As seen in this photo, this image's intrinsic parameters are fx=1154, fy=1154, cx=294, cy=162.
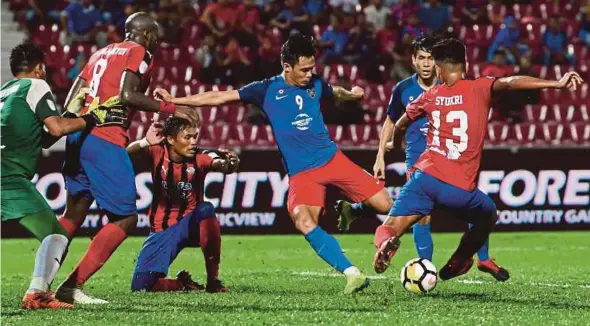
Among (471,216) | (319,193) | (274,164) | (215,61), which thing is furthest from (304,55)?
(215,61)

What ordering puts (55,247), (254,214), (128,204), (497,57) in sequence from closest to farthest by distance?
(55,247) < (128,204) < (254,214) < (497,57)

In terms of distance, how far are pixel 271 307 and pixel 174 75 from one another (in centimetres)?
1304

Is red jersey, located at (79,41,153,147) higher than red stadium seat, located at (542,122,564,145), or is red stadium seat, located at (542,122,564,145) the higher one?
red jersey, located at (79,41,153,147)

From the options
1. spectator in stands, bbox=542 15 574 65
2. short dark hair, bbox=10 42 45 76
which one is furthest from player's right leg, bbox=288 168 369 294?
spectator in stands, bbox=542 15 574 65

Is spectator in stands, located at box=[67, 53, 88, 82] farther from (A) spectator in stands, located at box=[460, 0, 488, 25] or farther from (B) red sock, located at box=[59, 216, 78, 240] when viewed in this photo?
(B) red sock, located at box=[59, 216, 78, 240]

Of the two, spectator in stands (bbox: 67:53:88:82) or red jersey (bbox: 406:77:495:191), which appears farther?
spectator in stands (bbox: 67:53:88:82)

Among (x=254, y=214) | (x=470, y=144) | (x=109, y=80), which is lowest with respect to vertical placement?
(x=254, y=214)

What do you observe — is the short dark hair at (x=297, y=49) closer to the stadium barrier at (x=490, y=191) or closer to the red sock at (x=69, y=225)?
the red sock at (x=69, y=225)

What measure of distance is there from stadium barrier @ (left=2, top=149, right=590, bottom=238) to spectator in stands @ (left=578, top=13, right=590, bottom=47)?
719 cm

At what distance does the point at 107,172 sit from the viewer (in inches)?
345

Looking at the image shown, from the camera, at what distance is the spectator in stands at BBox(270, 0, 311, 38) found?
850 inches

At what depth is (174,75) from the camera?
827 inches

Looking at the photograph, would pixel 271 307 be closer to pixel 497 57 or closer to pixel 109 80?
pixel 109 80

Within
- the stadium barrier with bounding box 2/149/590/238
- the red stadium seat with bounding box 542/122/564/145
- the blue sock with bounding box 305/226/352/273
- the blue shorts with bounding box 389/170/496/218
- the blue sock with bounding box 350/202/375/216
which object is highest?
the blue shorts with bounding box 389/170/496/218
